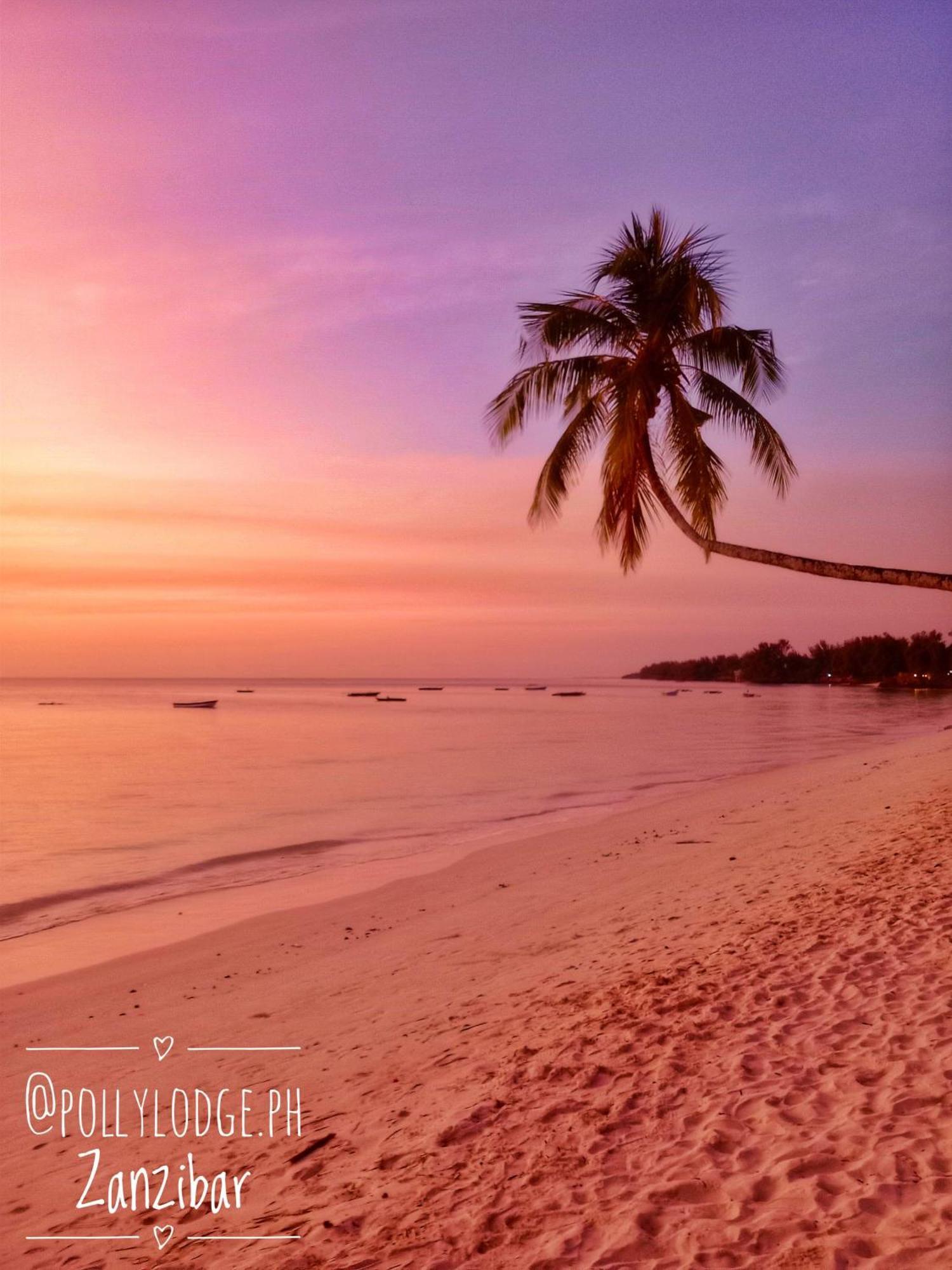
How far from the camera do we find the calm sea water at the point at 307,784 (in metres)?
13.8

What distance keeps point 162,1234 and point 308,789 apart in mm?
20545

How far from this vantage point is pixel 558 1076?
4.34 meters

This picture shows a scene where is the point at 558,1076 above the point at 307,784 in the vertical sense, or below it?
above

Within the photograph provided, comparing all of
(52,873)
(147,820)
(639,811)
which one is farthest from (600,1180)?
(147,820)

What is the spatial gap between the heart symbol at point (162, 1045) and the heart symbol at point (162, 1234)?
2.11m

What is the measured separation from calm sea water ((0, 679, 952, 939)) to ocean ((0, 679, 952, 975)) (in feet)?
0.26

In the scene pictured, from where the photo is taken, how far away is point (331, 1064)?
5.21m

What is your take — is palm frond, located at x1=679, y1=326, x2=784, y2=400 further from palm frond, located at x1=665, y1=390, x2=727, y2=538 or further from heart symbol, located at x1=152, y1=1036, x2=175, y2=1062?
heart symbol, located at x1=152, y1=1036, x2=175, y2=1062

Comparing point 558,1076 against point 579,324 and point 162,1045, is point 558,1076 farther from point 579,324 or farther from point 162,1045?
point 579,324

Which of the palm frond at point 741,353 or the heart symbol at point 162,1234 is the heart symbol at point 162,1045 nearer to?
the heart symbol at point 162,1234

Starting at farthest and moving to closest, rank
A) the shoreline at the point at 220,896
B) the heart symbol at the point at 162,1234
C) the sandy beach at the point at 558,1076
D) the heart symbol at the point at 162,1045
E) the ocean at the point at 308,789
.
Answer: the ocean at the point at 308,789 → the shoreline at the point at 220,896 → the heart symbol at the point at 162,1045 → the heart symbol at the point at 162,1234 → the sandy beach at the point at 558,1076

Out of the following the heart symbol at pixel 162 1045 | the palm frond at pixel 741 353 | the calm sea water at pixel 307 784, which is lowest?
the calm sea water at pixel 307 784

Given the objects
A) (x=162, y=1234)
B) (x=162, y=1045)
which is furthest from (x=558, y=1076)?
(x=162, y=1045)

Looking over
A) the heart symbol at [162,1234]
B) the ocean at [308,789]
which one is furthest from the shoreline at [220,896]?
the heart symbol at [162,1234]
